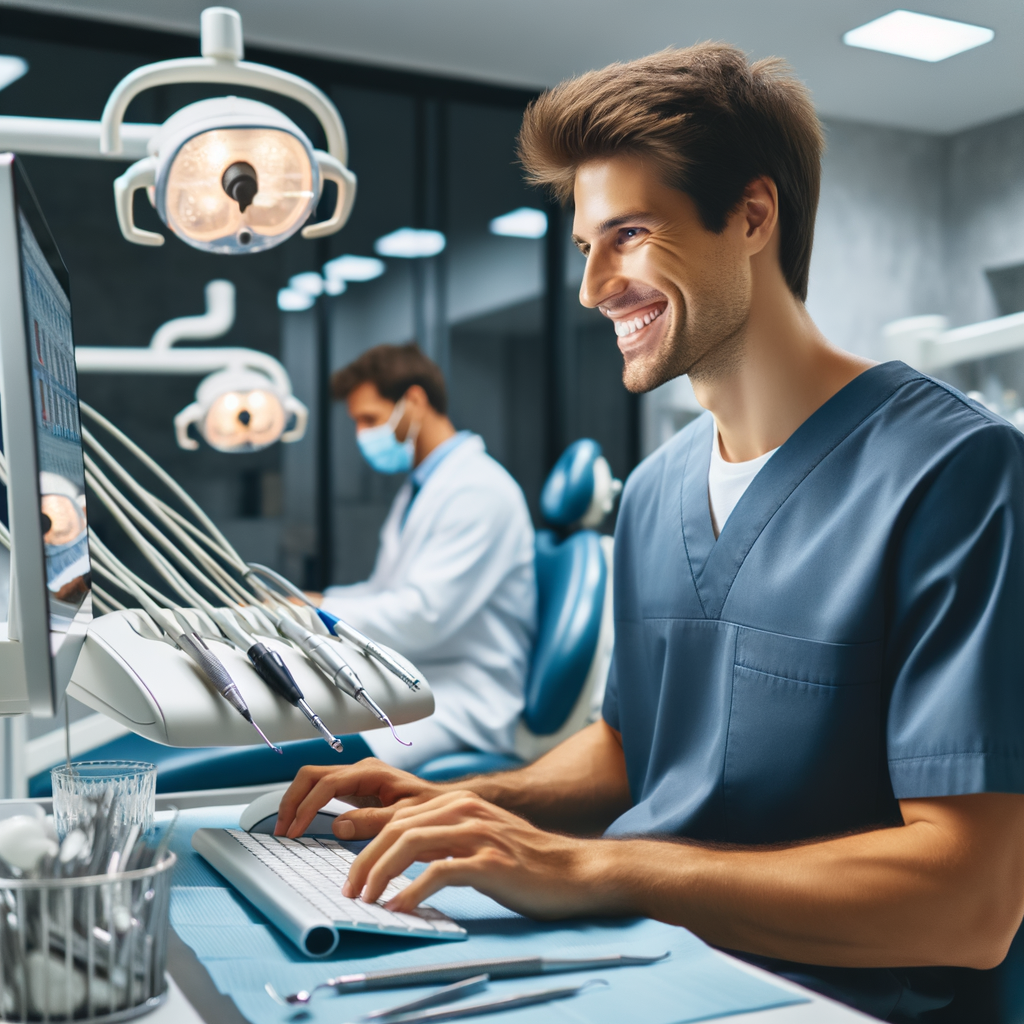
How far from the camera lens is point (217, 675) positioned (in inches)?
30.7

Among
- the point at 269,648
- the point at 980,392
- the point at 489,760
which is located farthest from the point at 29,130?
the point at 980,392

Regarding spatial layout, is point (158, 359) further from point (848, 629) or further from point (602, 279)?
point (848, 629)

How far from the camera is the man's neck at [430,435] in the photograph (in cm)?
293

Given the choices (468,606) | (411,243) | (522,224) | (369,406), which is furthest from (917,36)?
(468,606)

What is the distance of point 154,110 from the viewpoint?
2.89 metres

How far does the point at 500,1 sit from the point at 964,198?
1923 mm

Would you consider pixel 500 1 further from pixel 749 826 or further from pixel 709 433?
pixel 749 826

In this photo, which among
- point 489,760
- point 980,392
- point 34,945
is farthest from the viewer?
point 980,392

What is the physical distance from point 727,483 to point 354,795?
0.49 meters

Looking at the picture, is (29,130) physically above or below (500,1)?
below

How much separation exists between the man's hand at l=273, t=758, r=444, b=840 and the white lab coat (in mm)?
1285

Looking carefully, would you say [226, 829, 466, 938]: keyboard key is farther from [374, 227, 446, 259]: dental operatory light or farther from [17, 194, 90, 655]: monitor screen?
[374, 227, 446, 259]: dental operatory light

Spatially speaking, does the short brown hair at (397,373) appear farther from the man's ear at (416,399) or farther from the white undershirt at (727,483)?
the white undershirt at (727,483)

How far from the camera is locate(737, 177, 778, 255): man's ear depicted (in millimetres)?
1060
